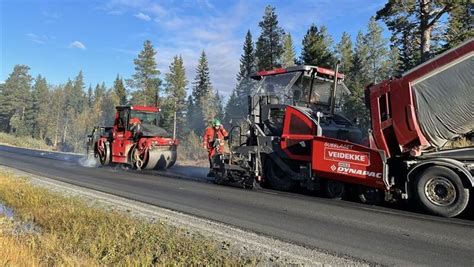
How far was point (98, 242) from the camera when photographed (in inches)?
231

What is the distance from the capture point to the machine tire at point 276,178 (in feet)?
35.9

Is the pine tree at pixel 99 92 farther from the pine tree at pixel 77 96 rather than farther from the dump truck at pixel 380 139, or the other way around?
the dump truck at pixel 380 139

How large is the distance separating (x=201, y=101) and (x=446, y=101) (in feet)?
192

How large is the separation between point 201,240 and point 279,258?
1183mm

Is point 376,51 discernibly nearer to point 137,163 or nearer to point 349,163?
point 137,163

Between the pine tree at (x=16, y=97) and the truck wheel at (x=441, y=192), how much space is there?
91449 mm

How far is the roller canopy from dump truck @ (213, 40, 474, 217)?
0.05ft

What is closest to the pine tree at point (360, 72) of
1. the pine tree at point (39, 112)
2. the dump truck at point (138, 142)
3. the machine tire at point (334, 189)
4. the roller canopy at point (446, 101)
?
the dump truck at point (138, 142)

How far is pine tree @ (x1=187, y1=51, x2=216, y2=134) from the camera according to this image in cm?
6266

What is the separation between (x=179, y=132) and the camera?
66062 millimetres

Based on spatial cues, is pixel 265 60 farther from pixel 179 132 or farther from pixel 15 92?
pixel 15 92

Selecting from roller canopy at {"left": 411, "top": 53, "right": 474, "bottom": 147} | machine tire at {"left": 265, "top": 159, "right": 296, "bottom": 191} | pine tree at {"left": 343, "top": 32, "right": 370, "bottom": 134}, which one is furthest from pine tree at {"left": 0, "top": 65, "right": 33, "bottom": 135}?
roller canopy at {"left": 411, "top": 53, "right": 474, "bottom": 147}

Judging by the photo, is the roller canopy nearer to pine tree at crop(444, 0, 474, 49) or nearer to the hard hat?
the hard hat

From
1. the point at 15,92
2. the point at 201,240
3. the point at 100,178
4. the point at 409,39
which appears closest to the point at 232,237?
the point at 201,240
